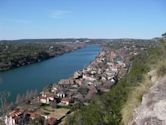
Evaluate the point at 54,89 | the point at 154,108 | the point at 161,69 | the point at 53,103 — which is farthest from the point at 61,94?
the point at 154,108

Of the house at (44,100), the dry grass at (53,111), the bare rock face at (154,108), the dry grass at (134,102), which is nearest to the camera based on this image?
the bare rock face at (154,108)

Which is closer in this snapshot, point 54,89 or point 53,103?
point 53,103

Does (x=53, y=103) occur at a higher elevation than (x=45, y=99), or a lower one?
lower

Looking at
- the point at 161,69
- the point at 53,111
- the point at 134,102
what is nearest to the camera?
the point at 134,102

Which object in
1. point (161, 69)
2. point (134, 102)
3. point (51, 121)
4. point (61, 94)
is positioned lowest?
point (61, 94)

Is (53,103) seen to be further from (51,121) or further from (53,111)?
(51,121)

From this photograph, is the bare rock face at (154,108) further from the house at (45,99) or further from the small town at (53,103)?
the house at (45,99)

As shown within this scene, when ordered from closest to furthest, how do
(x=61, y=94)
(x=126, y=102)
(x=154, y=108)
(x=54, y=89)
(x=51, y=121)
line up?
(x=154, y=108) → (x=126, y=102) → (x=51, y=121) → (x=61, y=94) → (x=54, y=89)

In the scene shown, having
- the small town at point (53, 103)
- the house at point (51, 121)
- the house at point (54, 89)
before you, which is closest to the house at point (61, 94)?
the small town at point (53, 103)
